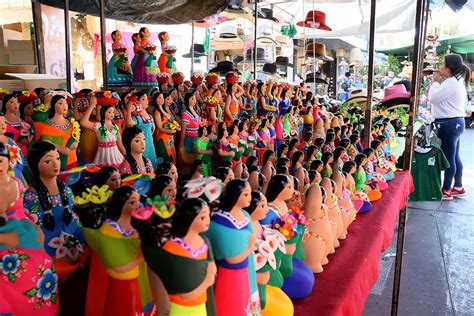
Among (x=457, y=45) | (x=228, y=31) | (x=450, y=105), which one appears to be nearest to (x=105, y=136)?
(x=450, y=105)

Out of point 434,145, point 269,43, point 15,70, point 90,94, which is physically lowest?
point 434,145

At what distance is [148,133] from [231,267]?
2.75 ft

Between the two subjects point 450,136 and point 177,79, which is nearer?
point 177,79

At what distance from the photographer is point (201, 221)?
1.99 ft

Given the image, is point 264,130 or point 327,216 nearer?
point 327,216

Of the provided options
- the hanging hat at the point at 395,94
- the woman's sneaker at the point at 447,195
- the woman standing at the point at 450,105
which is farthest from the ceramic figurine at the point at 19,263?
the woman's sneaker at the point at 447,195

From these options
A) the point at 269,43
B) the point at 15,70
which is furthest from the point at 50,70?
the point at 269,43

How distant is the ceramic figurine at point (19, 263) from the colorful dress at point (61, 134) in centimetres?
43

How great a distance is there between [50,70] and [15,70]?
2.55ft

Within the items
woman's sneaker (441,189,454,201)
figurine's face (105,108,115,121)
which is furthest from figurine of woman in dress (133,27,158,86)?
woman's sneaker (441,189,454,201)

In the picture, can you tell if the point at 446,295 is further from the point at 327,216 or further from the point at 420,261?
the point at 327,216

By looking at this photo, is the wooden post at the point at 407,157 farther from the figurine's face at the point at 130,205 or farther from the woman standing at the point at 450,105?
the woman standing at the point at 450,105

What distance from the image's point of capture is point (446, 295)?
238cm

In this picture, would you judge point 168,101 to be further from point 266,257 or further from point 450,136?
point 450,136
